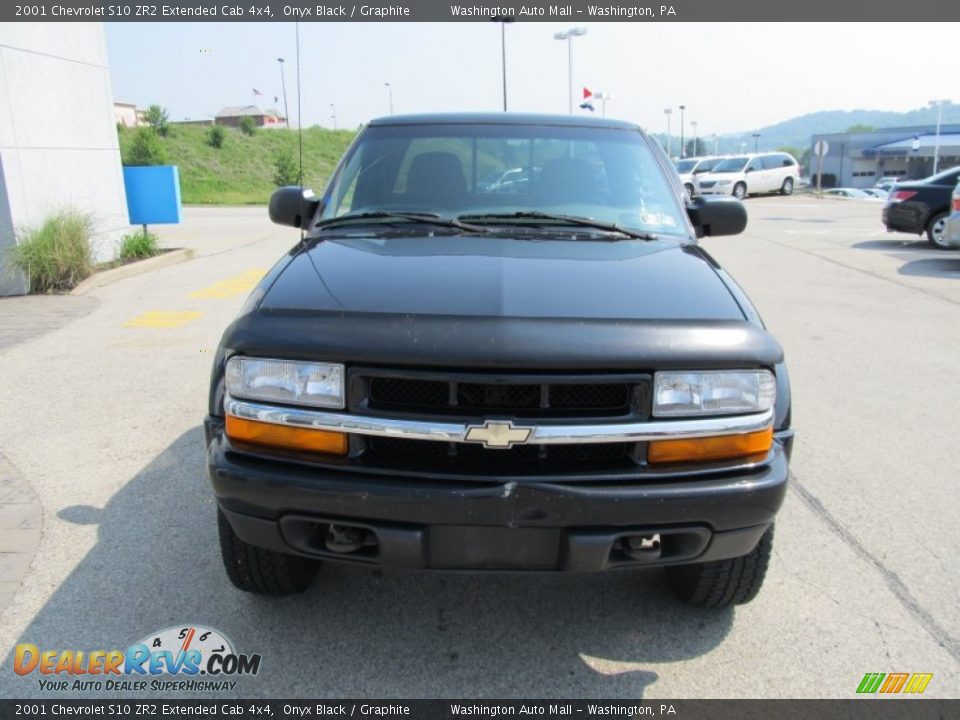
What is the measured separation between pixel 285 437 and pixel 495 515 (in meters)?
0.66

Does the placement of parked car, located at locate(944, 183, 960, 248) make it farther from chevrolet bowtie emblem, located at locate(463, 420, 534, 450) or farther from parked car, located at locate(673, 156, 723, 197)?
parked car, located at locate(673, 156, 723, 197)

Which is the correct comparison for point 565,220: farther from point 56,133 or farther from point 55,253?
point 56,133

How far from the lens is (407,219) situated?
10.3 feet

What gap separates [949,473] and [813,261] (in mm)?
9049

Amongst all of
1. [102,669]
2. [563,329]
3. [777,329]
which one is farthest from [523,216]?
[777,329]

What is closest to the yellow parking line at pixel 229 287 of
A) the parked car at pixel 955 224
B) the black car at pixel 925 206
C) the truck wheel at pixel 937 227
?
the parked car at pixel 955 224

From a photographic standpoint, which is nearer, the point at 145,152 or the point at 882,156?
the point at 145,152

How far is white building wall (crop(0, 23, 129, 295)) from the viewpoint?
8.70m

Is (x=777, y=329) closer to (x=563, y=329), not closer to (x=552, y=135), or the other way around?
(x=552, y=135)

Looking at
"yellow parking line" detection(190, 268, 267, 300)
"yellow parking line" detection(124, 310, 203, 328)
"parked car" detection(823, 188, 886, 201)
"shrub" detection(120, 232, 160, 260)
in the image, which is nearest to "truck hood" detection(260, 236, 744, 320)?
"yellow parking line" detection(124, 310, 203, 328)

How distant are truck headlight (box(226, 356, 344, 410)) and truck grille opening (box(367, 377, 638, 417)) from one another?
0.11m

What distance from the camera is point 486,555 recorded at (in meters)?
2.18

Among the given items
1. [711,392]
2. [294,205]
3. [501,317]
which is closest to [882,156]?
[294,205]

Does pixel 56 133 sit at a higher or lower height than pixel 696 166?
higher
